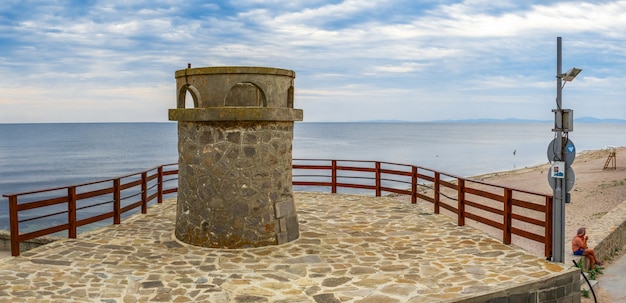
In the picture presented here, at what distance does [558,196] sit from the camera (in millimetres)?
8414

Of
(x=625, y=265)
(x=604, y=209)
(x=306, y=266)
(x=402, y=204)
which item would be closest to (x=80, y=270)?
(x=306, y=266)

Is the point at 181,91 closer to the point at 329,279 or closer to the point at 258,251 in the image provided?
the point at 258,251

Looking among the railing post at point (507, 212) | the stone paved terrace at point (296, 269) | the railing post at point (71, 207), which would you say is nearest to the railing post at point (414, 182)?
the stone paved terrace at point (296, 269)

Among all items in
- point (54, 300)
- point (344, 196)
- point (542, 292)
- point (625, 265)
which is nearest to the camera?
point (54, 300)

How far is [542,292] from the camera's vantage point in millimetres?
7605

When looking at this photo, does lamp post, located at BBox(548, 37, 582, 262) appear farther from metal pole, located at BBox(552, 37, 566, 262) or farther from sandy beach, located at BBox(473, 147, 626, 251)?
sandy beach, located at BBox(473, 147, 626, 251)

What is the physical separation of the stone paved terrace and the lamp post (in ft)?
1.48

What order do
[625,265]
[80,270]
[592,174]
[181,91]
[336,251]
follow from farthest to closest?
1. [592,174]
2. [625,265]
3. [181,91]
4. [336,251]
5. [80,270]

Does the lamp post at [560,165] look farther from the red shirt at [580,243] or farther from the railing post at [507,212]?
the red shirt at [580,243]

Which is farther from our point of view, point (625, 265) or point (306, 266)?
point (625, 265)

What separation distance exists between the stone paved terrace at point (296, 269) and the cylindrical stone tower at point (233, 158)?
1.34 feet

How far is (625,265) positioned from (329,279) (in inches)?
373

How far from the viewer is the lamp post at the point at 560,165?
27.3ft

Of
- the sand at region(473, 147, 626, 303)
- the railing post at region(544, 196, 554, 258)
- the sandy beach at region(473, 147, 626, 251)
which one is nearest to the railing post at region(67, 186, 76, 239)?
the railing post at region(544, 196, 554, 258)
